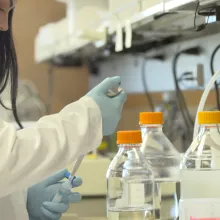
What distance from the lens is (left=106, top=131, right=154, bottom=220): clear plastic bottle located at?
1048 mm

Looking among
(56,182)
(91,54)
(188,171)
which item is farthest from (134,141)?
(91,54)

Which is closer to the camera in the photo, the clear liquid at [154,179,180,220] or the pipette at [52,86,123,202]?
the pipette at [52,86,123,202]

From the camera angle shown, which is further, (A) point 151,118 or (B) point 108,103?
(A) point 151,118

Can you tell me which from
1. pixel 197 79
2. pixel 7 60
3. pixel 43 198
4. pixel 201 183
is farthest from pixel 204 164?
pixel 197 79

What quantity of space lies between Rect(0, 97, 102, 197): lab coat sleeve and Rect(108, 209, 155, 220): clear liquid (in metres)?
0.23

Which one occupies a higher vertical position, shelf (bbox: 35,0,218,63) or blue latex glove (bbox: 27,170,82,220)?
shelf (bbox: 35,0,218,63)

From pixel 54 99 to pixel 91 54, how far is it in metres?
0.69

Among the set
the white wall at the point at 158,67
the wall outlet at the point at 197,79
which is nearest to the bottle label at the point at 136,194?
the white wall at the point at 158,67

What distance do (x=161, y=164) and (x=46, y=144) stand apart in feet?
1.51

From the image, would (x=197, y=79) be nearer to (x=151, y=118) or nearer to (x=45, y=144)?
(x=151, y=118)

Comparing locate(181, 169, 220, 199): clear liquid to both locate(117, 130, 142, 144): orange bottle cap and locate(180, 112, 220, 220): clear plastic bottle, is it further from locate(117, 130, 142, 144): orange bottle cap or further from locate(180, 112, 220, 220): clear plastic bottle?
locate(117, 130, 142, 144): orange bottle cap

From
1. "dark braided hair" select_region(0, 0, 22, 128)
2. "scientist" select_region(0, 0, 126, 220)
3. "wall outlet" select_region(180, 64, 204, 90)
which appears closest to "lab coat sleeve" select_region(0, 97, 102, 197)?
"scientist" select_region(0, 0, 126, 220)

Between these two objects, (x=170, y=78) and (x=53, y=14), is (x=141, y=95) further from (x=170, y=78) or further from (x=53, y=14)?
(x=53, y=14)

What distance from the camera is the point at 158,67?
2137mm
